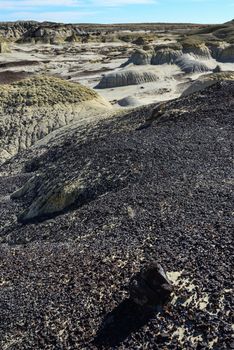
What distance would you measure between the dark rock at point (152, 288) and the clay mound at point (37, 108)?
70.7ft

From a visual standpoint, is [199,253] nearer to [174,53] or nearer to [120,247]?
[120,247]

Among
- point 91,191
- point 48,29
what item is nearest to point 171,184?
point 91,191

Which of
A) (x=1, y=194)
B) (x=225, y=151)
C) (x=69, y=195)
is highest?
(x=225, y=151)

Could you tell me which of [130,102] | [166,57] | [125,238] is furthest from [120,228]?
[166,57]

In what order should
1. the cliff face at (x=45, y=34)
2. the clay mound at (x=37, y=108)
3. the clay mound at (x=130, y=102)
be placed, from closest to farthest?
the clay mound at (x=37, y=108)
the clay mound at (x=130, y=102)
the cliff face at (x=45, y=34)

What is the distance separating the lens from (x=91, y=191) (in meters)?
17.5

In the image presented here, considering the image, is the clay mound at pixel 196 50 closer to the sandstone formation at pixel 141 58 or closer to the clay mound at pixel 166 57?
the clay mound at pixel 166 57

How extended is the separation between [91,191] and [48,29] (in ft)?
425

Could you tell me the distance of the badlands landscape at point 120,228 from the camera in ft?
32.7

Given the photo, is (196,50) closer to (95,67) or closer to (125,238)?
(95,67)

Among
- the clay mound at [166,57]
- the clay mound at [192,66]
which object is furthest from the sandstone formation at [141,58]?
the clay mound at [192,66]

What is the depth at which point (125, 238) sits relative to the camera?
513 inches

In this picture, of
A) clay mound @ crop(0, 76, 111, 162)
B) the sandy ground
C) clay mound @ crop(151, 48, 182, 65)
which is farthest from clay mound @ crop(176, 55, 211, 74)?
clay mound @ crop(0, 76, 111, 162)

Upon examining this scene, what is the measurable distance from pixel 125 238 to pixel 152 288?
311cm
